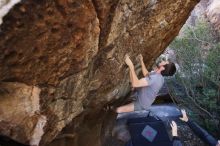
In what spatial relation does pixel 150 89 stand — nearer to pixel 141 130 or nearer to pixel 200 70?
pixel 141 130

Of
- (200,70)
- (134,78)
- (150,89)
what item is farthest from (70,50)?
(200,70)

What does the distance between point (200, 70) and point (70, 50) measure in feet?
25.3

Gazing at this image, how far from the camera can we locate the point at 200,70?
36.7ft

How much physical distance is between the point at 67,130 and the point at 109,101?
92 centimetres

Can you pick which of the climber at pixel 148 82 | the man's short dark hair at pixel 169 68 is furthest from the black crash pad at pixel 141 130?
the man's short dark hair at pixel 169 68

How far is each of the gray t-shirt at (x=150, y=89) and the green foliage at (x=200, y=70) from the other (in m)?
4.44

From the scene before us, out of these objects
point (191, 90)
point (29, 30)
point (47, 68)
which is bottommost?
point (191, 90)

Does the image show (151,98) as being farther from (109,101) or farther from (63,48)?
(63,48)

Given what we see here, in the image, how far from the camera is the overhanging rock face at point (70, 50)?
3561 millimetres

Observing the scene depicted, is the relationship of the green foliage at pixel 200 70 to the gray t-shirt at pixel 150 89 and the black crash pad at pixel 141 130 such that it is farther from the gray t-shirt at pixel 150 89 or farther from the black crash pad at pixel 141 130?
the gray t-shirt at pixel 150 89

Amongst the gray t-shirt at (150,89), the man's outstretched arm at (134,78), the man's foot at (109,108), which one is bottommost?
the man's foot at (109,108)

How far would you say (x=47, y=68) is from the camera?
4.08 metres

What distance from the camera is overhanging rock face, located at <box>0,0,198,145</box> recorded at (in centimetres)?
356

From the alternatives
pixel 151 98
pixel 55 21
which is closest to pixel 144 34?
pixel 151 98
